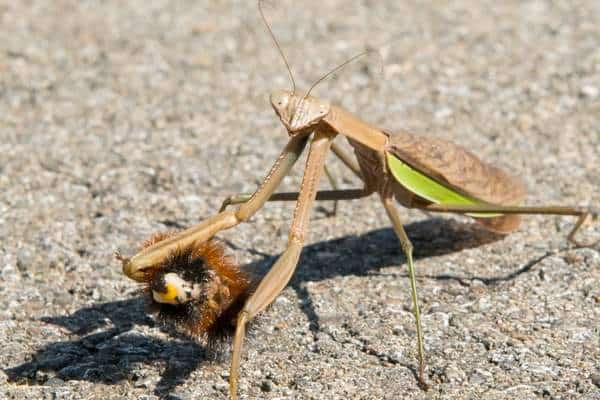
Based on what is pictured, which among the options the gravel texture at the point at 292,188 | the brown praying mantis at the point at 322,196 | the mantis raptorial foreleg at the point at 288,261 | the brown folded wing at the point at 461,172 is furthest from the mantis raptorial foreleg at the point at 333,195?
the mantis raptorial foreleg at the point at 288,261

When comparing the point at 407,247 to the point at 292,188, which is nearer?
the point at 407,247

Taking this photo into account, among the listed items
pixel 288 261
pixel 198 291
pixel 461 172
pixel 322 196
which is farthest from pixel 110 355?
pixel 461 172

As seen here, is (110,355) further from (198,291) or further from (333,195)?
(333,195)

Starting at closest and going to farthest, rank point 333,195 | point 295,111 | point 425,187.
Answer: point 295,111 → point 425,187 → point 333,195

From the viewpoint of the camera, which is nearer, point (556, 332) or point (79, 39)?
point (556, 332)

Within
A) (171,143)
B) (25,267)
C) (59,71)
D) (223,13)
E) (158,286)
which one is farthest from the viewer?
(223,13)

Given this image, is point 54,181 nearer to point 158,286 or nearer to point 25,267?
point 25,267

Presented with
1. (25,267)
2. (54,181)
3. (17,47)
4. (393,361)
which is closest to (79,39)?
(17,47)

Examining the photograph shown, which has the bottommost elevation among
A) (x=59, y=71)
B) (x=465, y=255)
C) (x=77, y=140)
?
(x=465, y=255)
